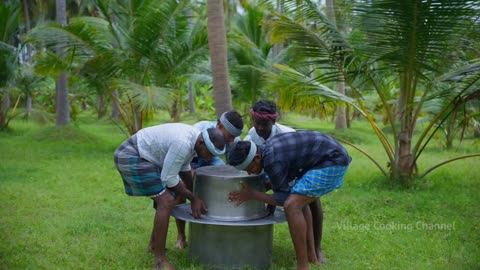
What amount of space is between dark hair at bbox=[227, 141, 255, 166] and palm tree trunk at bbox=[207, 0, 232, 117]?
11.9 feet

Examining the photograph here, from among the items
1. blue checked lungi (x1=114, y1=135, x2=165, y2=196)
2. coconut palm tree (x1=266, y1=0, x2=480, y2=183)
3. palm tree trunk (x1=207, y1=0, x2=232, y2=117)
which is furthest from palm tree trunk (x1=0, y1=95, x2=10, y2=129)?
blue checked lungi (x1=114, y1=135, x2=165, y2=196)

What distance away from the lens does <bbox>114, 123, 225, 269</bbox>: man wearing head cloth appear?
4512 mm

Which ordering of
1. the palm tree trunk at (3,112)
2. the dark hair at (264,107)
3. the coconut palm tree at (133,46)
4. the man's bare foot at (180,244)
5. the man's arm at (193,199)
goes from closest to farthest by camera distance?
the man's arm at (193,199)
the dark hair at (264,107)
the man's bare foot at (180,244)
the coconut palm tree at (133,46)
the palm tree trunk at (3,112)

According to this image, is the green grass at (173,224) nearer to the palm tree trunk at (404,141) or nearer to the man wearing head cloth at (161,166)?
the palm tree trunk at (404,141)

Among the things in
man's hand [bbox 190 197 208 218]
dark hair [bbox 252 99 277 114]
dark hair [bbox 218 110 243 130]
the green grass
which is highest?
dark hair [bbox 252 99 277 114]

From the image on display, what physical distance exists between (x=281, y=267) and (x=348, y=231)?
163cm

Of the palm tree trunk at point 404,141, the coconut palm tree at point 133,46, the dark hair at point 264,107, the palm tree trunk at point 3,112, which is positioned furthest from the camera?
the palm tree trunk at point 3,112

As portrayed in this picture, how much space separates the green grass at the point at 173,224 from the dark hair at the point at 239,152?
112 cm

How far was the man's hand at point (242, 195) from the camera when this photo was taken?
454 centimetres

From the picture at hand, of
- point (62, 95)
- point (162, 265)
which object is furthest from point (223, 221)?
point (62, 95)

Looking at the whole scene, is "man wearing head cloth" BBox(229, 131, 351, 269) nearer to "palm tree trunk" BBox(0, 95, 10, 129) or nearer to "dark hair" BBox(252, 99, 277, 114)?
"dark hair" BBox(252, 99, 277, 114)

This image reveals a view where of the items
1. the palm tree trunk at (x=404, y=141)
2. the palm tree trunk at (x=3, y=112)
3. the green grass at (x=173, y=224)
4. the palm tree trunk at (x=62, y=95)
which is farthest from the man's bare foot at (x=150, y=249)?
the palm tree trunk at (x=3, y=112)

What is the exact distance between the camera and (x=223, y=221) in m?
4.60

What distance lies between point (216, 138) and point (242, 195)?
531mm
